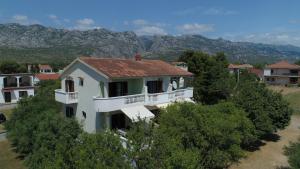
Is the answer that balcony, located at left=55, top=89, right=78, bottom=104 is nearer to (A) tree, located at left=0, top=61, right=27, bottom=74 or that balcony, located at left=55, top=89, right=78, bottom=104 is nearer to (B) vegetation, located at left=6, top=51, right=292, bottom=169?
(B) vegetation, located at left=6, top=51, right=292, bottom=169

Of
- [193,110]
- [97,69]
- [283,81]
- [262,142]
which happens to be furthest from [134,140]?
[283,81]

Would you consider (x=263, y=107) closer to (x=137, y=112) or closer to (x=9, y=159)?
(x=137, y=112)

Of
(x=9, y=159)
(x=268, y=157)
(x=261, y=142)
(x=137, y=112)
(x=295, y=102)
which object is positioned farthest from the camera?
(x=295, y=102)

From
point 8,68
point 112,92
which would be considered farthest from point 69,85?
point 8,68

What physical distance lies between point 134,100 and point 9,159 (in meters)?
16.7

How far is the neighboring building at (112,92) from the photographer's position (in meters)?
30.1

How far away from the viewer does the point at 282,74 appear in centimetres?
12794

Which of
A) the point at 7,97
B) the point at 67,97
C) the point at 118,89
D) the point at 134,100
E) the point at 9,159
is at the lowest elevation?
the point at 9,159

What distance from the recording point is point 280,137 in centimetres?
4481

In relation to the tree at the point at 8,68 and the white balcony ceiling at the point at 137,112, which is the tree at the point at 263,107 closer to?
the white balcony ceiling at the point at 137,112

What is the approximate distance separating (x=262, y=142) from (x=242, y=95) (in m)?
7.65

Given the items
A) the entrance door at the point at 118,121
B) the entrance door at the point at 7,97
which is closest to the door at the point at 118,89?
the entrance door at the point at 118,121

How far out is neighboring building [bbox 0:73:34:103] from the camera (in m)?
76.9

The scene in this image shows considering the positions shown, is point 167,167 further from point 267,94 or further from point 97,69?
point 267,94
